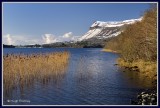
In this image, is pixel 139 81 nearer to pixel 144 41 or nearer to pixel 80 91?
pixel 144 41

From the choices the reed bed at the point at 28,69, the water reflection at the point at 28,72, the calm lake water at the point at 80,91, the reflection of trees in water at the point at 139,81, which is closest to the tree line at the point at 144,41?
the reflection of trees in water at the point at 139,81

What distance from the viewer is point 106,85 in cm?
2208

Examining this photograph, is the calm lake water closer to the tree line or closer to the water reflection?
the water reflection

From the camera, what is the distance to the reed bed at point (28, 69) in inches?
770

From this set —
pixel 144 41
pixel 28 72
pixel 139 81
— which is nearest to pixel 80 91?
pixel 28 72

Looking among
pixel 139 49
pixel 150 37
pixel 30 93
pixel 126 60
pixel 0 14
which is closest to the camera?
pixel 0 14

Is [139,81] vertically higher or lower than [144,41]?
lower

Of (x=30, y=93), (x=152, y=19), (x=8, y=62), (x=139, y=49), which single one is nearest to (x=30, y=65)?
(x=8, y=62)

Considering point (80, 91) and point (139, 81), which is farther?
point (139, 81)

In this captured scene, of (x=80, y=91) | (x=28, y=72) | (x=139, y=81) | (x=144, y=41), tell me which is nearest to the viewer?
(x=80, y=91)

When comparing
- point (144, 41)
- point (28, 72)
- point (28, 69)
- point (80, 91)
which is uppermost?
point (144, 41)

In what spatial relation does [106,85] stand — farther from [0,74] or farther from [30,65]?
[0,74]

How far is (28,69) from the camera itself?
22.1m

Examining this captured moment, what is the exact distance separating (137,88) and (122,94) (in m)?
2.51
